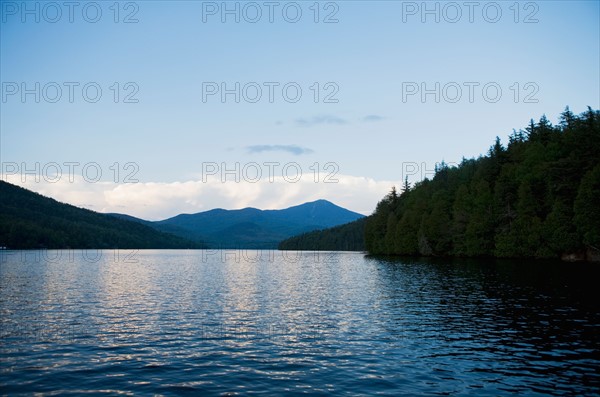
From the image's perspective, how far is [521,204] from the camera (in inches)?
4402

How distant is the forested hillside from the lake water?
172 feet

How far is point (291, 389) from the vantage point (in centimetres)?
1953

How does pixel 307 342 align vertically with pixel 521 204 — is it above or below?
below

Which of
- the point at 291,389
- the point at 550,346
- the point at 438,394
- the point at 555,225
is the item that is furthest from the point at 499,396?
the point at 555,225

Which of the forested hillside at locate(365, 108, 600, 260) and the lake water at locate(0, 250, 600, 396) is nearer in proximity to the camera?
the lake water at locate(0, 250, 600, 396)

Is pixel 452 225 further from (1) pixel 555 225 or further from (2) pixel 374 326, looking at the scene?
(2) pixel 374 326

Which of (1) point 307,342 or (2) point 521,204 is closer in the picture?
(1) point 307,342

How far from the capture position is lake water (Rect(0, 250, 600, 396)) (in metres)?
20.3

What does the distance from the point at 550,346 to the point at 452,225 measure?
11544cm

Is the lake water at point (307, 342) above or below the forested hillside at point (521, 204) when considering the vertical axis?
below

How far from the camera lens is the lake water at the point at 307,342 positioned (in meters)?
20.3

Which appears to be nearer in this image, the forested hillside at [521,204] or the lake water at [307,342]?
the lake water at [307,342]

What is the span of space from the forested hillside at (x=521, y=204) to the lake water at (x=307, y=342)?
172ft

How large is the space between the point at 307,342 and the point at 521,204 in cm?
9966
